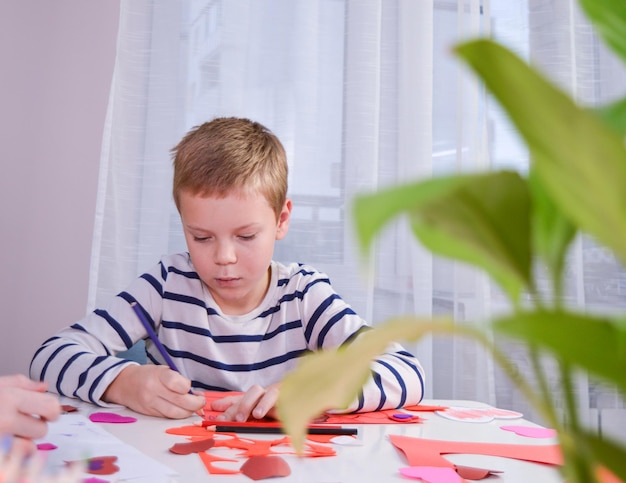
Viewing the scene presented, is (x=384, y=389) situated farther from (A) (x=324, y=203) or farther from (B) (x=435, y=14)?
(B) (x=435, y=14)

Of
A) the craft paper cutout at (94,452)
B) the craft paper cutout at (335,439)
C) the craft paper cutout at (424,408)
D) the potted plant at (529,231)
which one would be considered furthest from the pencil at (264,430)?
the potted plant at (529,231)

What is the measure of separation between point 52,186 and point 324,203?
729 mm

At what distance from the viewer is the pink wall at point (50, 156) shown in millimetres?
1707

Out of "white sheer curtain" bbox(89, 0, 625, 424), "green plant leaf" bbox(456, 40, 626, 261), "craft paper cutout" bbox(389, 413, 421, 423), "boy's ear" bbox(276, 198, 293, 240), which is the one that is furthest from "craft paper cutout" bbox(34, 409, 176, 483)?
"white sheer curtain" bbox(89, 0, 625, 424)

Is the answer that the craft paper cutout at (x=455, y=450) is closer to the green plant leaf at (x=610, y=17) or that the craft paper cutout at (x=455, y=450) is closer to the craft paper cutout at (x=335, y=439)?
the craft paper cutout at (x=335, y=439)

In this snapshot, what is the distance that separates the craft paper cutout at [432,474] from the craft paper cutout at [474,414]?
253mm

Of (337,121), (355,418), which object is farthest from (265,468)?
(337,121)

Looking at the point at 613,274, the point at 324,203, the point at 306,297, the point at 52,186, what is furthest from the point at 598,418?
the point at 52,186

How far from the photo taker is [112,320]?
1.06 metres

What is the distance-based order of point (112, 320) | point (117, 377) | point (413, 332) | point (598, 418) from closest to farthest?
point (413, 332), point (117, 377), point (112, 320), point (598, 418)

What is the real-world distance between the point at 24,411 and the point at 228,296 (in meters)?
0.56

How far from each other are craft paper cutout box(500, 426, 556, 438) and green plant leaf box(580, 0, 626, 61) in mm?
605

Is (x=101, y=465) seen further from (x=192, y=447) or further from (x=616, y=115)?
(x=616, y=115)

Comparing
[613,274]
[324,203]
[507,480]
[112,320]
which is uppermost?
[324,203]
